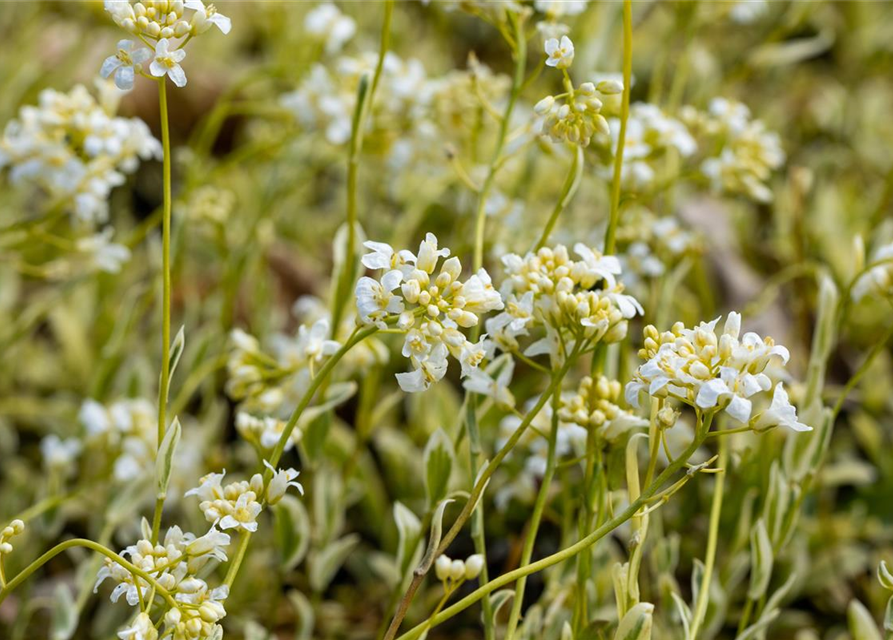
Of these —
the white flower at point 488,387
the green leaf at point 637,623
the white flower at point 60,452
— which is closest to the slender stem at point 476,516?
the white flower at point 488,387

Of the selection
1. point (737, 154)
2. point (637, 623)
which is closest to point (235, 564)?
point (637, 623)

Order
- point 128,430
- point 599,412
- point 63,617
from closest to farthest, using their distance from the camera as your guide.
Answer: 1. point 599,412
2. point 63,617
3. point 128,430

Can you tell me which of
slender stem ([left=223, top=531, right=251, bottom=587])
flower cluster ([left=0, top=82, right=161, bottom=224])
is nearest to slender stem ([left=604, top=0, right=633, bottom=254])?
slender stem ([left=223, top=531, right=251, bottom=587])

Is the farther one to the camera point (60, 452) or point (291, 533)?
point (60, 452)

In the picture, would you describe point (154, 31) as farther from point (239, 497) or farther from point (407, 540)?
point (407, 540)

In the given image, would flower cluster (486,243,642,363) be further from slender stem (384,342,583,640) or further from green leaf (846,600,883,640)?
green leaf (846,600,883,640)

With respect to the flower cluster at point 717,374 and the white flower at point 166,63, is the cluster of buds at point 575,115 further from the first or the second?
the white flower at point 166,63
